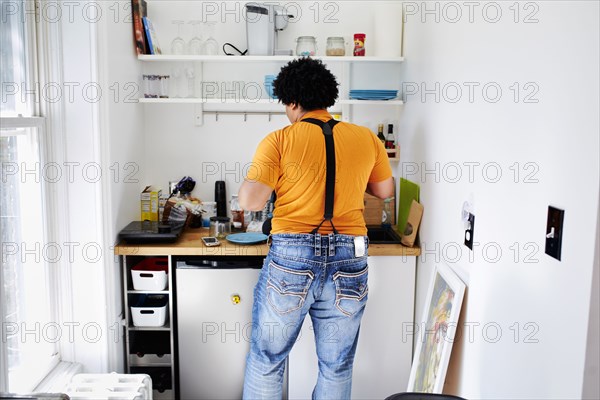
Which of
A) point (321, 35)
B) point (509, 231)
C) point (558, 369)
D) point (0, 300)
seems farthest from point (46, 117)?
point (558, 369)

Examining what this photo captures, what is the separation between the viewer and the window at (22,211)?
2.20 m

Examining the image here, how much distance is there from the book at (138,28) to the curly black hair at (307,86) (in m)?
1.00

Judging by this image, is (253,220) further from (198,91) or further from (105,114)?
(105,114)

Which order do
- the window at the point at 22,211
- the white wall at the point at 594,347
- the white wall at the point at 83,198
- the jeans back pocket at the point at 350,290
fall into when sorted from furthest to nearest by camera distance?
1. the white wall at the point at 83,198
2. the jeans back pocket at the point at 350,290
3. the window at the point at 22,211
4. the white wall at the point at 594,347

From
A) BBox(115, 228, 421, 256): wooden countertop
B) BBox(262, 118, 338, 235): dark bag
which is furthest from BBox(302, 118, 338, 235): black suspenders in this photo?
BBox(115, 228, 421, 256): wooden countertop

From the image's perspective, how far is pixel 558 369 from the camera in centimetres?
142

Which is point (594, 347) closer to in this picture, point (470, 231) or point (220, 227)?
point (470, 231)

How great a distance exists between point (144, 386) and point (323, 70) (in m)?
1.44

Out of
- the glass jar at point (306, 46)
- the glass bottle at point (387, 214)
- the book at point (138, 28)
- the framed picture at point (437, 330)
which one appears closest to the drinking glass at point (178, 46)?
the book at point (138, 28)

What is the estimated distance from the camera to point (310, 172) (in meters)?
2.24

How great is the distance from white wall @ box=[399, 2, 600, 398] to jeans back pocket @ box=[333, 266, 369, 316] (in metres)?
0.34

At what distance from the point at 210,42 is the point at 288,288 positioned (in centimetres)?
148

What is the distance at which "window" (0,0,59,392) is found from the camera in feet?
7.22

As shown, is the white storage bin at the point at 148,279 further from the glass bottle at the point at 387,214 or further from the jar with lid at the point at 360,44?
the jar with lid at the point at 360,44
